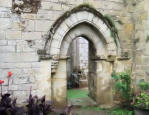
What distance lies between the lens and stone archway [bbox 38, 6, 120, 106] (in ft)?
14.4

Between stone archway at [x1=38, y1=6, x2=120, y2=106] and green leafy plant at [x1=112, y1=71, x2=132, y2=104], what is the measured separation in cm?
43

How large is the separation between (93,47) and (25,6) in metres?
2.10

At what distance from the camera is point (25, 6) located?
13.7 feet

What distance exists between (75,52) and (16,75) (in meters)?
5.62

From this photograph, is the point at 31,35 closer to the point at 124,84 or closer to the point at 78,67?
the point at 124,84

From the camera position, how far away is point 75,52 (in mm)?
9492

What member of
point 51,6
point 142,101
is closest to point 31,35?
point 51,6

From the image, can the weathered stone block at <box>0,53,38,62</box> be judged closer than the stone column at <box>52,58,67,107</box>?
Yes

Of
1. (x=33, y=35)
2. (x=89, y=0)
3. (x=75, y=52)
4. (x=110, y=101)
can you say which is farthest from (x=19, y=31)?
(x=75, y=52)

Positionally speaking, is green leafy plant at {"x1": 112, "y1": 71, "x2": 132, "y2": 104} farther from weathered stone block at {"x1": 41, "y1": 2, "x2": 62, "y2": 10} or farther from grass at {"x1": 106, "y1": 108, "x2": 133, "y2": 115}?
weathered stone block at {"x1": 41, "y1": 2, "x2": 62, "y2": 10}

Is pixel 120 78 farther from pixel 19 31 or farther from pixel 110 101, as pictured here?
pixel 19 31

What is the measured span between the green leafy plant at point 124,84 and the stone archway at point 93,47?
43cm

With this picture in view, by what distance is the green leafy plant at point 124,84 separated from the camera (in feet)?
14.5

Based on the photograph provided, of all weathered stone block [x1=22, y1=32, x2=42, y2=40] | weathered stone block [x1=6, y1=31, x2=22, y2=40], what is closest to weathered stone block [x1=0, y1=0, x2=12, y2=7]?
weathered stone block [x1=6, y1=31, x2=22, y2=40]
